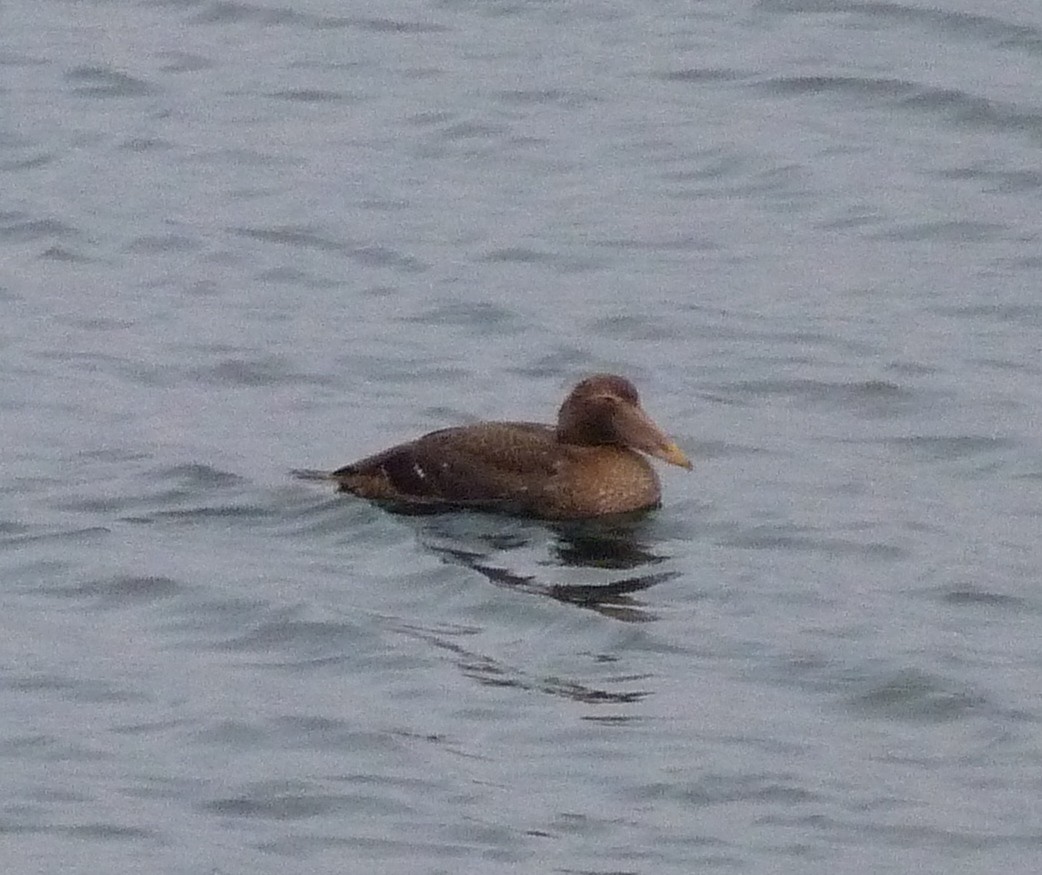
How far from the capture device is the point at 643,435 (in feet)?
42.4

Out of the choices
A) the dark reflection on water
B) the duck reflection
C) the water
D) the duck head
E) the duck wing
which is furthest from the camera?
the duck head

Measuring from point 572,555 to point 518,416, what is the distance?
1.87 metres

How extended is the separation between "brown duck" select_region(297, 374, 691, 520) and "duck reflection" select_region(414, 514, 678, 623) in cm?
9

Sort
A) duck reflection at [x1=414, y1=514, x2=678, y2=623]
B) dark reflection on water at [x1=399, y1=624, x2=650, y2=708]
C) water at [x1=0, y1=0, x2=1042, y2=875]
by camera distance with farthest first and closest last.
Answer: duck reflection at [x1=414, y1=514, x2=678, y2=623], dark reflection on water at [x1=399, y1=624, x2=650, y2=708], water at [x1=0, y1=0, x2=1042, y2=875]

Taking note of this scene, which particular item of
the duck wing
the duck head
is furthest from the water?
the duck head

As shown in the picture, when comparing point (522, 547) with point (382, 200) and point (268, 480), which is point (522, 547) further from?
point (382, 200)

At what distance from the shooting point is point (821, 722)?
1022 cm

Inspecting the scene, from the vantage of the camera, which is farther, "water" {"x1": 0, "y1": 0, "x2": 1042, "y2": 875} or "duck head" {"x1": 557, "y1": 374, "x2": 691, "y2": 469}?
"duck head" {"x1": 557, "y1": 374, "x2": 691, "y2": 469}

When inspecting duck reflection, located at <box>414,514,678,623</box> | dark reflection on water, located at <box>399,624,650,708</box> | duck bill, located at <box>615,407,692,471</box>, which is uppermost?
duck bill, located at <box>615,407,692,471</box>

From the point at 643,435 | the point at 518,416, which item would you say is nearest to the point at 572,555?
the point at 643,435

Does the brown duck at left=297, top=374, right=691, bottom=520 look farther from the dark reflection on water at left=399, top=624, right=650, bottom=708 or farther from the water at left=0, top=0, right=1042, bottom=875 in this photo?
the dark reflection on water at left=399, top=624, right=650, bottom=708

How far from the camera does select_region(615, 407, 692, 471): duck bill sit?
12789 millimetres

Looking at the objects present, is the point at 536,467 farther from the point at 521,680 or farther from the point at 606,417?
the point at 521,680

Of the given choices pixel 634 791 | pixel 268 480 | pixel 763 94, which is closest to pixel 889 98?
pixel 763 94
